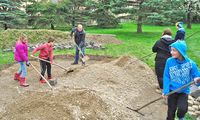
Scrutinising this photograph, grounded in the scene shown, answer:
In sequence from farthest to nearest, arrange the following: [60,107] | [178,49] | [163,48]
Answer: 1. [163,48]
2. [60,107]
3. [178,49]

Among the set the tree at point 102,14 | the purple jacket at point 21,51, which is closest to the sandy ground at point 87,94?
the purple jacket at point 21,51

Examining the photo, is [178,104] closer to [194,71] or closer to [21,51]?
[194,71]

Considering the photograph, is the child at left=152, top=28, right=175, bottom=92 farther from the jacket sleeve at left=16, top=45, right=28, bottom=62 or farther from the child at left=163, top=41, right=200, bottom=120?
the jacket sleeve at left=16, top=45, right=28, bottom=62

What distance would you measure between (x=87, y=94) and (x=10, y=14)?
1572cm

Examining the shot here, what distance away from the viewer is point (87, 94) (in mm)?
6586

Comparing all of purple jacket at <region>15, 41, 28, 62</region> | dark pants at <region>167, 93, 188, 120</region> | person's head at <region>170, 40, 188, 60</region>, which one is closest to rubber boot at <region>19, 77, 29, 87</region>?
purple jacket at <region>15, 41, 28, 62</region>

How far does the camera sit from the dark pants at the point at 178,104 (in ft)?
18.2

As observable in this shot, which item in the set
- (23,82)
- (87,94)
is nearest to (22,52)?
(23,82)

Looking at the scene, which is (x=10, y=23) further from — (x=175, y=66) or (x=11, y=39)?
(x=175, y=66)

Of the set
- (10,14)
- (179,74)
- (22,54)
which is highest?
(10,14)

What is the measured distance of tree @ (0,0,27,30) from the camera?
21020 mm

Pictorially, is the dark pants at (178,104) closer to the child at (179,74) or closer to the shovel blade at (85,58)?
the child at (179,74)

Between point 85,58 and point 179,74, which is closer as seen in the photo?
point 179,74

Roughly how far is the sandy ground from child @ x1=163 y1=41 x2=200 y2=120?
1219mm
